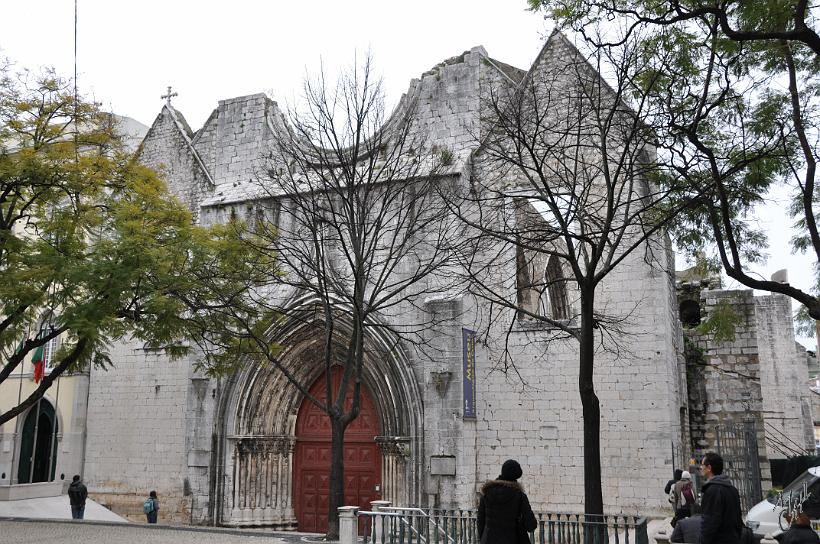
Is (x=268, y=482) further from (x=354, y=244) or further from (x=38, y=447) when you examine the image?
(x=38, y=447)

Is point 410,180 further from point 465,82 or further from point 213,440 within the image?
point 213,440

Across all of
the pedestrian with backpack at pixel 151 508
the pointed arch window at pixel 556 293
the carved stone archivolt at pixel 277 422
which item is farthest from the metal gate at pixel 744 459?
the pedestrian with backpack at pixel 151 508

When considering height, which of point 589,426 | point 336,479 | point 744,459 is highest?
point 589,426

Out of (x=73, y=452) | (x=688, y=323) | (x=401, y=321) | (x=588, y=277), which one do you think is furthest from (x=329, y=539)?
(x=688, y=323)

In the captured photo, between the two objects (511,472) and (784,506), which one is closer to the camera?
(511,472)

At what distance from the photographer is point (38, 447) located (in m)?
22.4

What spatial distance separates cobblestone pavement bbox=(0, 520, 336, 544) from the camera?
39.9ft

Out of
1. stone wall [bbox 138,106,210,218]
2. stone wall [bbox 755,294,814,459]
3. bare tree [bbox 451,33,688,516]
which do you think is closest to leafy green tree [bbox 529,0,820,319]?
bare tree [bbox 451,33,688,516]

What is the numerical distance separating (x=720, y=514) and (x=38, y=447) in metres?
21.7

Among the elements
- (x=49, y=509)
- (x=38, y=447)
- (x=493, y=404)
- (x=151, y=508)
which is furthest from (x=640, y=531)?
(x=38, y=447)

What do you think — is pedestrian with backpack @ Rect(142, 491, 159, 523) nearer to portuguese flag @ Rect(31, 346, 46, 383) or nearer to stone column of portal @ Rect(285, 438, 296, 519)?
stone column of portal @ Rect(285, 438, 296, 519)

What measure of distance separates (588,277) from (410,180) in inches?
217

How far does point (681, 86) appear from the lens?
9.71 metres

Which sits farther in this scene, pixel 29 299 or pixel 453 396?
pixel 453 396
